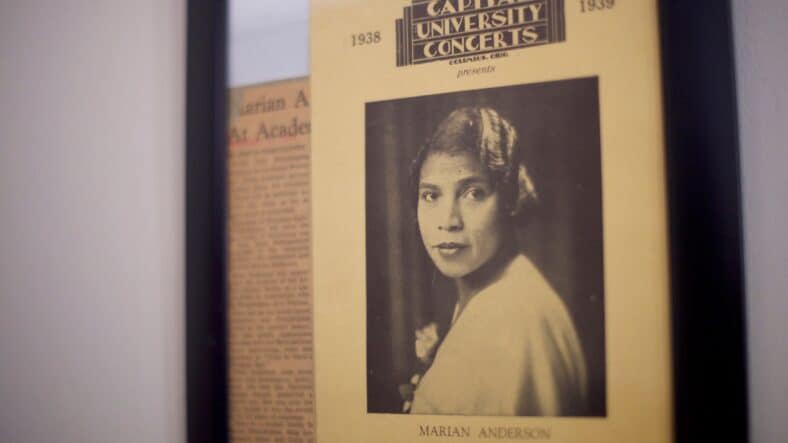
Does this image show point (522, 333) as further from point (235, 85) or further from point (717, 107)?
point (235, 85)

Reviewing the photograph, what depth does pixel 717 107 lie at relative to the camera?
1.70 feet

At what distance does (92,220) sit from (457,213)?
0.42m

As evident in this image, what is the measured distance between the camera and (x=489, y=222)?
1.89 ft

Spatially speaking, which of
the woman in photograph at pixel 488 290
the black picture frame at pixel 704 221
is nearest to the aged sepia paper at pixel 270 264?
the woman in photograph at pixel 488 290

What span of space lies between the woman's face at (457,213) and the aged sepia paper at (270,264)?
A: 0.12 meters

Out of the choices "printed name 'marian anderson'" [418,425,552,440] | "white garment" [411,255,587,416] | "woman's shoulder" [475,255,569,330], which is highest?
"woman's shoulder" [475,255,569,330]

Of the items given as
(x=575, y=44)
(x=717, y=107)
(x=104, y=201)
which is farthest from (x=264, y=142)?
(x=717, y=107)

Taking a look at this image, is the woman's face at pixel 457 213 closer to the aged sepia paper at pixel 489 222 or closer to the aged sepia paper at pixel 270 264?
the aged sepia paper at pixel 489 222

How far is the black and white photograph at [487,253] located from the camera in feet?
1.79

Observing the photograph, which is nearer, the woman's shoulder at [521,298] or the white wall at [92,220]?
the woman's shoulder at [521,298]

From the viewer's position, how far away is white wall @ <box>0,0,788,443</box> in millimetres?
687

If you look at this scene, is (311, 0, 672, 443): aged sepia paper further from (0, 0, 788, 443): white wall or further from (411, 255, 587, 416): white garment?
(0, 0, 788, 443): white wall

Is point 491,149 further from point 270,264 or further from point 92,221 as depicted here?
point 92,221

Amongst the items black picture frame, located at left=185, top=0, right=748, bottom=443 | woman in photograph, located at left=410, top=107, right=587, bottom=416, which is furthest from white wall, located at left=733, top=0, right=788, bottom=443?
woman in photograph, located at left=410, top=107, right=587, bottom=416
